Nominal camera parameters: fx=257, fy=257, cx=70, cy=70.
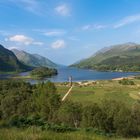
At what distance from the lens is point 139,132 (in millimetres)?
39656

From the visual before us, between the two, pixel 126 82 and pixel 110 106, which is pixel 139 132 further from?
→ pixel 126 82

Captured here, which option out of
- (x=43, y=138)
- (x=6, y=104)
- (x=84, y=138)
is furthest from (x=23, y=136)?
(x=6, y=104)

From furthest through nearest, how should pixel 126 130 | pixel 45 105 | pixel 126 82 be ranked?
pixel 126 82, pixel 45 105, pixel 126 130

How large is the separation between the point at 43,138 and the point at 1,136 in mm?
1105

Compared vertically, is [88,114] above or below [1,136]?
below

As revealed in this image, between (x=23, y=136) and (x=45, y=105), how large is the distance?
46.4m

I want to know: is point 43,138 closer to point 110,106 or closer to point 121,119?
point 121,119

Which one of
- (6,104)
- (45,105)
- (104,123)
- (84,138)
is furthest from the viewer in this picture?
(6,104)

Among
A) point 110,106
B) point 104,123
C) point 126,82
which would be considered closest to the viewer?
point 104,123

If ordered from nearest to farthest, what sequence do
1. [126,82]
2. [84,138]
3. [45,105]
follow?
[84,138] < [45,105] < [126,82]

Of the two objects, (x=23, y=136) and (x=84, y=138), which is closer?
(x=23, y=136)

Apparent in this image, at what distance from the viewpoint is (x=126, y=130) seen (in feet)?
126

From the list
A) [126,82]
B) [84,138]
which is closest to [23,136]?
[84,138]

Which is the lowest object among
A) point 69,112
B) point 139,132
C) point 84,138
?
point 139,132
